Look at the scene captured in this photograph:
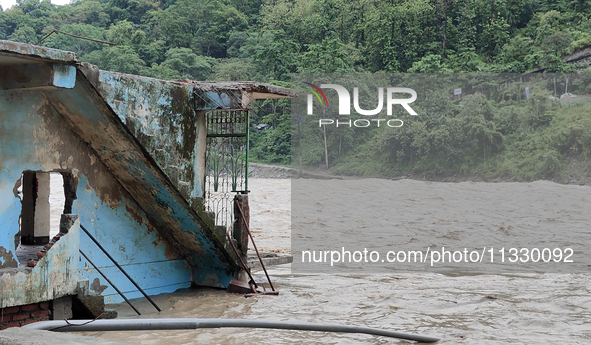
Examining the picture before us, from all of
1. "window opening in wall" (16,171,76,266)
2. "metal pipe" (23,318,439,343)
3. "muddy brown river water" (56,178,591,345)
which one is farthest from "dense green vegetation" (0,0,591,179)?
"window opening in wall" (16,171,76,266)

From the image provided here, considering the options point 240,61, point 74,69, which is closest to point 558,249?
point 74,69

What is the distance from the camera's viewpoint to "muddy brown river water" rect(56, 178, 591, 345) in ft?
20.1

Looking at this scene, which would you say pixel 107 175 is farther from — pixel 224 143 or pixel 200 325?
pixel 200 325

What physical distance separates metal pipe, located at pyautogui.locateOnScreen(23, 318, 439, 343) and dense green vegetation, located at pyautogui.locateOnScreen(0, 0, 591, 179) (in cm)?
2574

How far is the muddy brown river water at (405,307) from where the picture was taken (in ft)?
20.1

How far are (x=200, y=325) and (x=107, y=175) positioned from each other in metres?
2.20

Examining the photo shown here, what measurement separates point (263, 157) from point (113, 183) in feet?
101

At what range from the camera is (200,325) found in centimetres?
596

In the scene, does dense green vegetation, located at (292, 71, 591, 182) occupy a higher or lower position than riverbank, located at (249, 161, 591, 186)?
Result: higher

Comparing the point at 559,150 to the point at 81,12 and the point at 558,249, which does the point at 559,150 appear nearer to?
the point at 558,249

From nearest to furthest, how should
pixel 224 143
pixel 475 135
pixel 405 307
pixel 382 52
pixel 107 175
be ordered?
pixel 107 175, pixel 405 307, pixel 224 143, pixel 475 135, pixel 382 52

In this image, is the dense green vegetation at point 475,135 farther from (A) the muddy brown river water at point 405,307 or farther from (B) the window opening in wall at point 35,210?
(B) the window opening in wall at point 35,210

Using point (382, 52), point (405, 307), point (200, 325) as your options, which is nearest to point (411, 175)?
point (382, 52)

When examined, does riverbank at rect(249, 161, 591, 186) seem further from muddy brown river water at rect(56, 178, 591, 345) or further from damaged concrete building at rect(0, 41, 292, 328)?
damaged concrete building at rect(0, 41, 292, 328)
